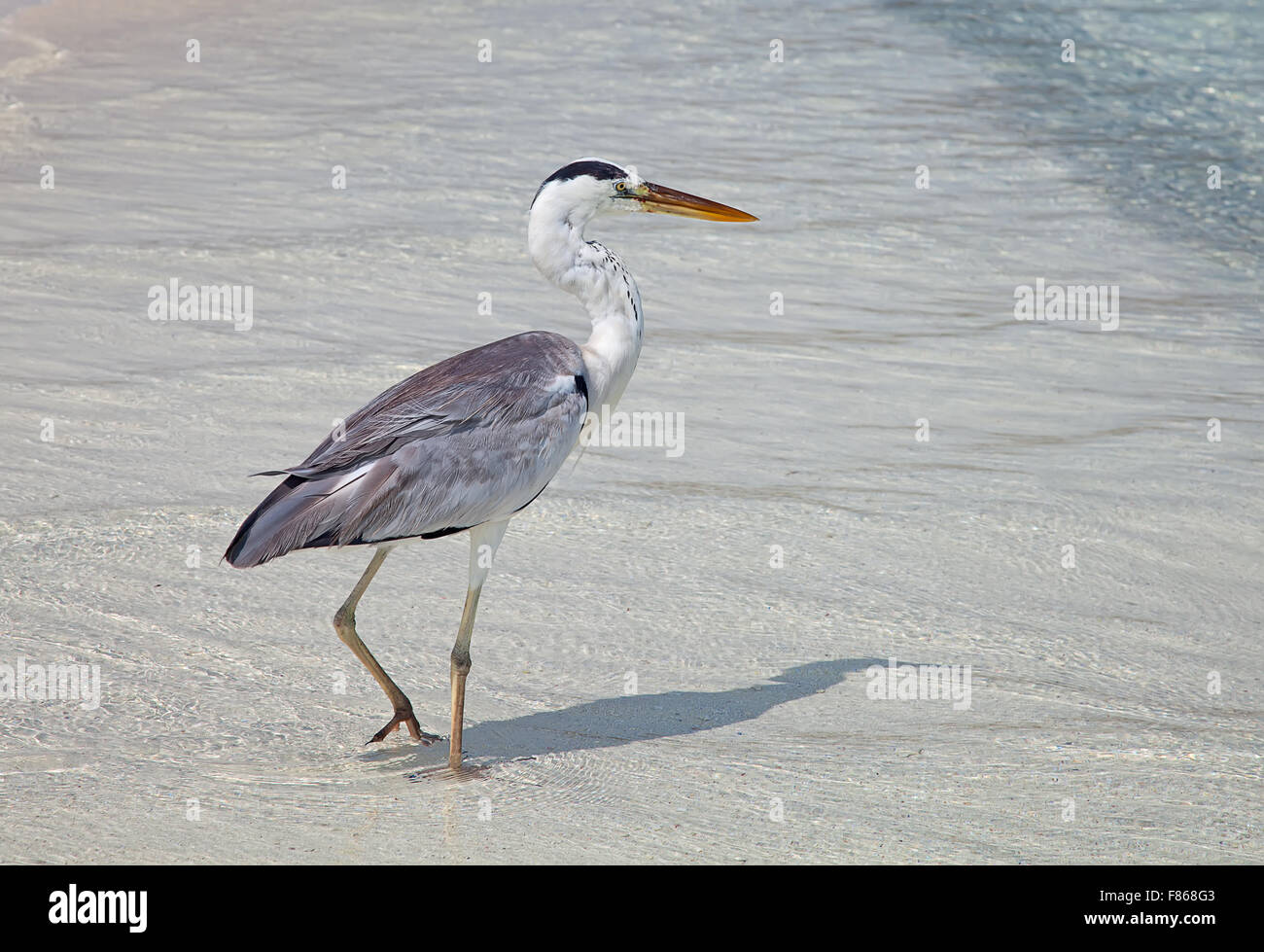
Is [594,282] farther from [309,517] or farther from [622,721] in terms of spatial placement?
[622,721]

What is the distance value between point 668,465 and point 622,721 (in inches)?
86.4

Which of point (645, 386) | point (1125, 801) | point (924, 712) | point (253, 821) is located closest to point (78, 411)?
point (645, 386)

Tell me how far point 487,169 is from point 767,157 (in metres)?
2.13

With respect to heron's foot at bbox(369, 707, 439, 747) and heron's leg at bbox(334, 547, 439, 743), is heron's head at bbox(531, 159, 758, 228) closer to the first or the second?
heron's leg at bbox(334, 547, 439, 743)

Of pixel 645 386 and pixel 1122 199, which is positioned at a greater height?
pixel 1122 199

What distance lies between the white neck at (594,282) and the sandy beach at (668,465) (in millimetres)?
981

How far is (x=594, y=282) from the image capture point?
14.9ft

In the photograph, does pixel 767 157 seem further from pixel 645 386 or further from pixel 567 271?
pixel 567 271

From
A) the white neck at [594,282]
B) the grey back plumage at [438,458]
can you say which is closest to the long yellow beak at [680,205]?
the white neck at [594,282]

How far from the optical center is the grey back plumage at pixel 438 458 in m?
4.02

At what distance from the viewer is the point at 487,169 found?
34.0ft

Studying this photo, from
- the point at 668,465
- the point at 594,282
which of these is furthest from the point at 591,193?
the point at 668,465

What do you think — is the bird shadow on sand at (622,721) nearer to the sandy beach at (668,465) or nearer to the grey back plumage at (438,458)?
the sandy beach at (668,465)

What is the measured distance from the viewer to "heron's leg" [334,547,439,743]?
4.24 m
